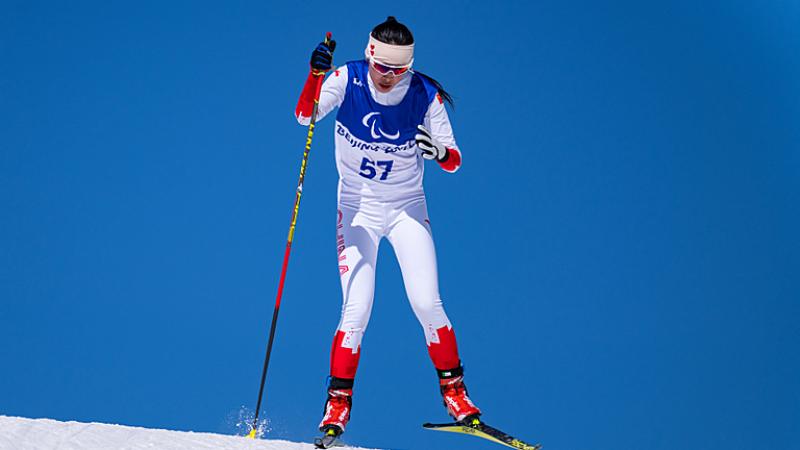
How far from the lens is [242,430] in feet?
14.1

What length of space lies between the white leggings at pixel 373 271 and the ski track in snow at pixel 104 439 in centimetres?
51

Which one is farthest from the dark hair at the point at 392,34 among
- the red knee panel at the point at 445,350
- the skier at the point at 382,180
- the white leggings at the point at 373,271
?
the red knee panel at the point at 445,350

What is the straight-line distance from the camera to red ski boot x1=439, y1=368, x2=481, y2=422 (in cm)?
329

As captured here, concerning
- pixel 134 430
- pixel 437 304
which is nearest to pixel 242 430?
pixel 134 430

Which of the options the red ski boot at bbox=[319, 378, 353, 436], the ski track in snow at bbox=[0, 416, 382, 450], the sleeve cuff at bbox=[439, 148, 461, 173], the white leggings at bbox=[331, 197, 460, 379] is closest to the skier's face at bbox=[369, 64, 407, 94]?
the sleeve cuff at bbox=[439, 148, 461, 173]

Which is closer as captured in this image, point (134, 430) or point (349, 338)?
point (349, 338)

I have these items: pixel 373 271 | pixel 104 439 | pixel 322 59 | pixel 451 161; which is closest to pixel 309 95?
pixel 322 59

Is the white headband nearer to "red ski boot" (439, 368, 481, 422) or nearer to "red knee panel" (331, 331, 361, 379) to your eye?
"red knee panel" (331, 331, 361, 379)

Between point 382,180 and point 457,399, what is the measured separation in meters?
0.90

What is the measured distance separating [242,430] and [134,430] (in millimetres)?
843

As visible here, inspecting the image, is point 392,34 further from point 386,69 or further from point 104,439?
point 104,439

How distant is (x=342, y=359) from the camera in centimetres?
324

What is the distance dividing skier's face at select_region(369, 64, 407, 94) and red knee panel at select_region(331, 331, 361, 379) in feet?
3.08

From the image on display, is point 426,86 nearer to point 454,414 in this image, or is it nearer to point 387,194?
point 387,194
